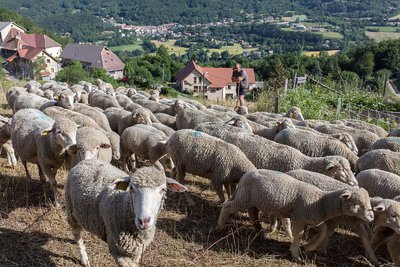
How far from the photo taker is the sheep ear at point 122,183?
12.1 ft

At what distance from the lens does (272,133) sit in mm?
8461

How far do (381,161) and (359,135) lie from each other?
1.90 m

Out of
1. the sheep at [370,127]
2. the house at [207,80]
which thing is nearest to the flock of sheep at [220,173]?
the sheep at [370,127]

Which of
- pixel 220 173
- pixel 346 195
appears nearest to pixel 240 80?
pixel 220 173

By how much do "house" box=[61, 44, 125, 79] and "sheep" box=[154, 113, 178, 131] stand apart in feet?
199

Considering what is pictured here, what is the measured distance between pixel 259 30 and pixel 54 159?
131389 mm

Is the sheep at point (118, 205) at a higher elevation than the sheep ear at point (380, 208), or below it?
higher

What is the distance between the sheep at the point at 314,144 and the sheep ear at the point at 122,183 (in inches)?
180

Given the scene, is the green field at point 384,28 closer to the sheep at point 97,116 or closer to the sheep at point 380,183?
the sheep at point 97,116

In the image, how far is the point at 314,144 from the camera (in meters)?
7.46

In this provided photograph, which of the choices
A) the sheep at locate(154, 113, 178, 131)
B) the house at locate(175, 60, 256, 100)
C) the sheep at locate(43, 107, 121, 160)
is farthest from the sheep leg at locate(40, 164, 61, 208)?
the house at locate(175, 60, 256, 100)

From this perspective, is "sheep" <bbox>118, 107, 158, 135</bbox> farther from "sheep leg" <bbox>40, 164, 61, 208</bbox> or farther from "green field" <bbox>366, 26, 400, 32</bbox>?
"green field" <bbox>366, 26, 400, 32</bbox>

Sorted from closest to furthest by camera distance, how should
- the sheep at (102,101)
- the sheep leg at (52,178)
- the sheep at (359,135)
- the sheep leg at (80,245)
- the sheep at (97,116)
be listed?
1. the sheep leg at (80,245)
2. the sheep leg at (52,178)
3. the sheep at (359,135)
4. the sheep at (97,116)
5. the sheep at (102,101)

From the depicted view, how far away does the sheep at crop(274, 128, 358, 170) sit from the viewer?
7219 millimetres
